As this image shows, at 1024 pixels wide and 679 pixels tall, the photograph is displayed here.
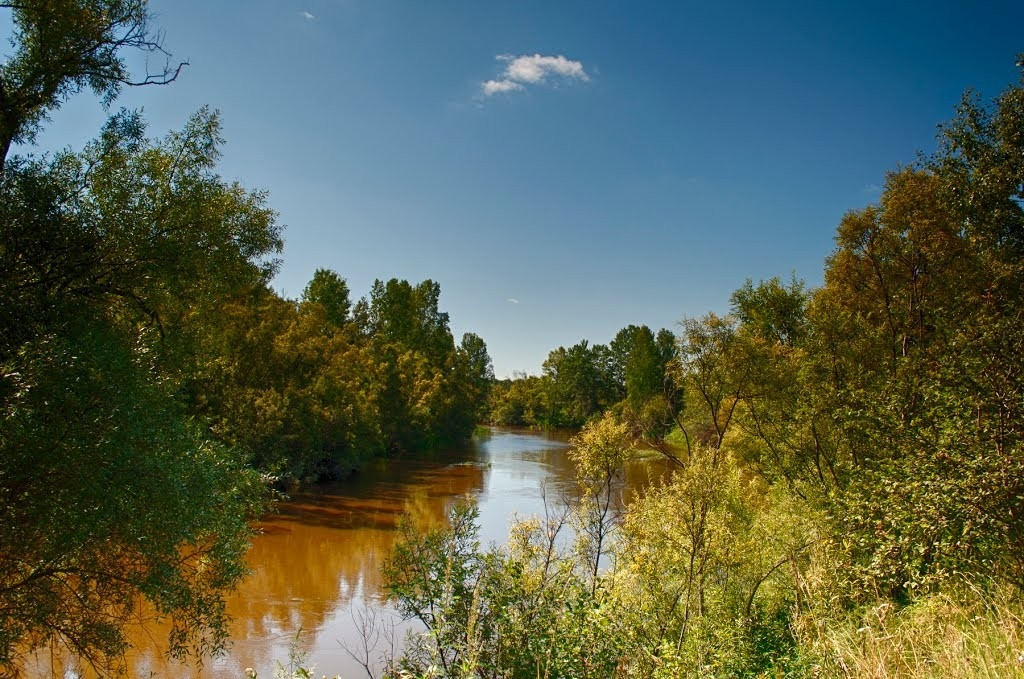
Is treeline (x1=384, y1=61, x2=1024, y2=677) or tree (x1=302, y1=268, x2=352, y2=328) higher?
tree (x1=302, y1=268, x2=352, y2=328)

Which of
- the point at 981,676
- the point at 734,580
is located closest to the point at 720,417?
the point at 734,580

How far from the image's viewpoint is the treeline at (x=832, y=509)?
7258 mm

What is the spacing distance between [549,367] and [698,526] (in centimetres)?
8951

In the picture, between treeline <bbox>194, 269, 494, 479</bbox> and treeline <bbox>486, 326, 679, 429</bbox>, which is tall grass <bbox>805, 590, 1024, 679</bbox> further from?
treeline <bbox>486, 326, 679, 429</bbox>

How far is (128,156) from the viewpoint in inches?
362

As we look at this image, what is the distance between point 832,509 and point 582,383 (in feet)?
244

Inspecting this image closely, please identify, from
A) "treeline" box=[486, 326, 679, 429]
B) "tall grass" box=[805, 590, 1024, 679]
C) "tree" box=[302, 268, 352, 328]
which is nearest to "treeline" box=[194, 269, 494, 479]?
"tree" box=[302, 268, 352, 328]

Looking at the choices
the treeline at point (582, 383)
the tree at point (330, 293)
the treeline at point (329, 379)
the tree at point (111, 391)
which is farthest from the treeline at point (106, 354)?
the treeline at point (582, 383)

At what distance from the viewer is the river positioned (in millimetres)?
12414

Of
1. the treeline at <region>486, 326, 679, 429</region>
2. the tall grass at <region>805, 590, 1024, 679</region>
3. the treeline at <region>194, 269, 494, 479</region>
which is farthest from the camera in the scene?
the treeline at <region>486, 326, 679, 429</region>

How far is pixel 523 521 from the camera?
33.3 ft

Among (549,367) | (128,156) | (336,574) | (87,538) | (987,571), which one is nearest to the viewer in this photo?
(87,538)

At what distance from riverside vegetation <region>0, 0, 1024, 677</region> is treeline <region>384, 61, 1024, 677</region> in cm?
7

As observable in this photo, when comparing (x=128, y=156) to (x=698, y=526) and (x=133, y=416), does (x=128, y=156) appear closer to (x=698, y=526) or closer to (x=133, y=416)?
(x=133, y=416)
